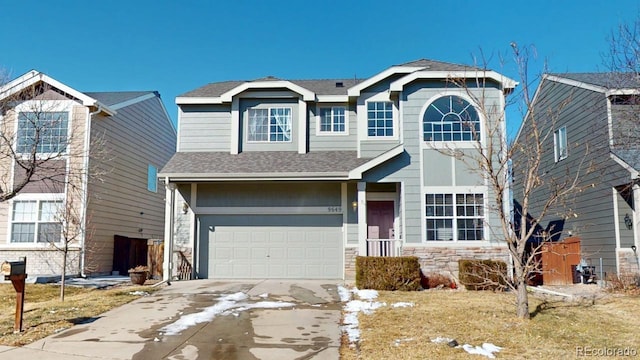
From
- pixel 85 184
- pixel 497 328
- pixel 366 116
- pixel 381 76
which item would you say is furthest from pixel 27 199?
pixel 497 328

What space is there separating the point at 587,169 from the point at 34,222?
16531 millimetres

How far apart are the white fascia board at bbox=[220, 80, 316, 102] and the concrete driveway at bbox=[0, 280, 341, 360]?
6.65 m

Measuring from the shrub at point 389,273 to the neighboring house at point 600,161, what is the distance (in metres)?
Answer: 3.62

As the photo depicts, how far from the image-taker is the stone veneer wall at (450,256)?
12680mm

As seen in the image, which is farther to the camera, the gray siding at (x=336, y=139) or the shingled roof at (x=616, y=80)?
the gray siding at (x=336, y=139)

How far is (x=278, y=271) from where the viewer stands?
47.7 ft

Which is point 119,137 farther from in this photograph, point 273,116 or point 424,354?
point 424,354

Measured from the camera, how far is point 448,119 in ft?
44.2

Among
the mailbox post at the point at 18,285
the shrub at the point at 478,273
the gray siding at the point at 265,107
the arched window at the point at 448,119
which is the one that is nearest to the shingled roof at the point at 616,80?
the arched window at the point at 448,119

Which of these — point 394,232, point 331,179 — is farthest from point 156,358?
point 394,232

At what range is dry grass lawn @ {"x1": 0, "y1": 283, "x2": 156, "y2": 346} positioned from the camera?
755 cm

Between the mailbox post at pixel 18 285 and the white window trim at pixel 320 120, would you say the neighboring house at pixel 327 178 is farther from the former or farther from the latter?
Result: the mailbox post at pixel 18 285

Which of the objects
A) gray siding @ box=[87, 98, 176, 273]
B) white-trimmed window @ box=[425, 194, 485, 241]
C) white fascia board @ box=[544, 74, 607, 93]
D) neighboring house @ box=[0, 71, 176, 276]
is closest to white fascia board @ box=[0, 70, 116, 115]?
neighboring house @ box=[0, 71, 176, 276]

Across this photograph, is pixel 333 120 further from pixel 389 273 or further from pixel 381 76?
pixel 389 273
